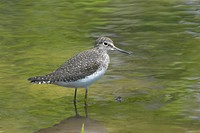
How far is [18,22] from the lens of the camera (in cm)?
1734

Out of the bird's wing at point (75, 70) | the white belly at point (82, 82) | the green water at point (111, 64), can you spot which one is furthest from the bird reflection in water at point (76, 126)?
the bird's wing at point (75, 70)

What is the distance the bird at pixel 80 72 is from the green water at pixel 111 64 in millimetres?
468

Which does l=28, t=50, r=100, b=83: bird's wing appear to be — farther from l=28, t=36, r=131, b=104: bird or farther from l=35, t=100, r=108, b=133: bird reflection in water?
l=35, t=100, r=108, b=133: bird reflection in water

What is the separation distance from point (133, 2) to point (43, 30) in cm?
321

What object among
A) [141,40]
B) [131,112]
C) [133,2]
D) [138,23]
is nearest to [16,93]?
[131,112]

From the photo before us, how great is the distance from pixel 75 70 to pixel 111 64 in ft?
7.88

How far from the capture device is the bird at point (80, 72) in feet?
38.3

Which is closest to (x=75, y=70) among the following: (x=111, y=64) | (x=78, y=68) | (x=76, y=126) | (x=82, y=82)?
(x=78, y=68)

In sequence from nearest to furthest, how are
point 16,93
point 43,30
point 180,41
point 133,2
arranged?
1. point 16,93
2. point 180,41
3. point 43,30
4. point 133,2

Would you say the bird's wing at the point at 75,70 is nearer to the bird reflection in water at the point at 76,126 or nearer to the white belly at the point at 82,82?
the white belly at the point at 82,82

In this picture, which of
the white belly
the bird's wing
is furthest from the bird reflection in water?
the bird's wing

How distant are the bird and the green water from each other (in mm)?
468

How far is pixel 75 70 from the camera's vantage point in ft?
39.0

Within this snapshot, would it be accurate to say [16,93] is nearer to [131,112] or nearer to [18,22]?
[131,112]
